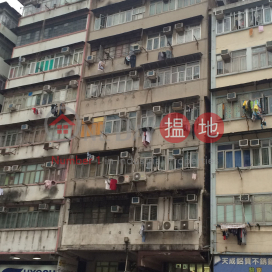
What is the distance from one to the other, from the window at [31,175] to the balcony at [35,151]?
0.60 metres

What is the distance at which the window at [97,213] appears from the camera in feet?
61.1

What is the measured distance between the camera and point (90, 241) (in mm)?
18281

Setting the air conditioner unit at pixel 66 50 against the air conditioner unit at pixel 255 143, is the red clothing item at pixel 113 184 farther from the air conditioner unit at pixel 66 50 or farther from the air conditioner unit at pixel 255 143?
the air conditioner unit at pixel 66 50


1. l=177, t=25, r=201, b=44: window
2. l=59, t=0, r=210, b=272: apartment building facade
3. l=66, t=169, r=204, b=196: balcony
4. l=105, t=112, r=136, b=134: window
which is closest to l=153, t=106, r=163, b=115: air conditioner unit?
l=59, t=0, r=210, b=272: apartment building facade

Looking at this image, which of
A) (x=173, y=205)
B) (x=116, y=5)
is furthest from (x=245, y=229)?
(x=116, y=5)

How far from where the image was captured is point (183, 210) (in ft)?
56.7

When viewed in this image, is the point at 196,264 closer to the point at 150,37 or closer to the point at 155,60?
the point at 155,60

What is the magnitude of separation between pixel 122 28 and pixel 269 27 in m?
8.26

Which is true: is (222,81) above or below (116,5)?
below

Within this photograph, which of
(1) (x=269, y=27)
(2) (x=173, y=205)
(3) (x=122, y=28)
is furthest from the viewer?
(3) (x=122, y=28)

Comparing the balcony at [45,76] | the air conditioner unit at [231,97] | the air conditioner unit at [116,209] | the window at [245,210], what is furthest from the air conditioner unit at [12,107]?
the window at [245,210]

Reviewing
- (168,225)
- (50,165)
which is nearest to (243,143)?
(168,225)

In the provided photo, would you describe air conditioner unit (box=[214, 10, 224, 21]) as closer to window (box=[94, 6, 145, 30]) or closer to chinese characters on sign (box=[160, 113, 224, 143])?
window (box=[94, 6, 145, 30])

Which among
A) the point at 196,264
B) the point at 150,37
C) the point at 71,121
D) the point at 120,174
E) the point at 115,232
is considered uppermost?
the point at 150,37
